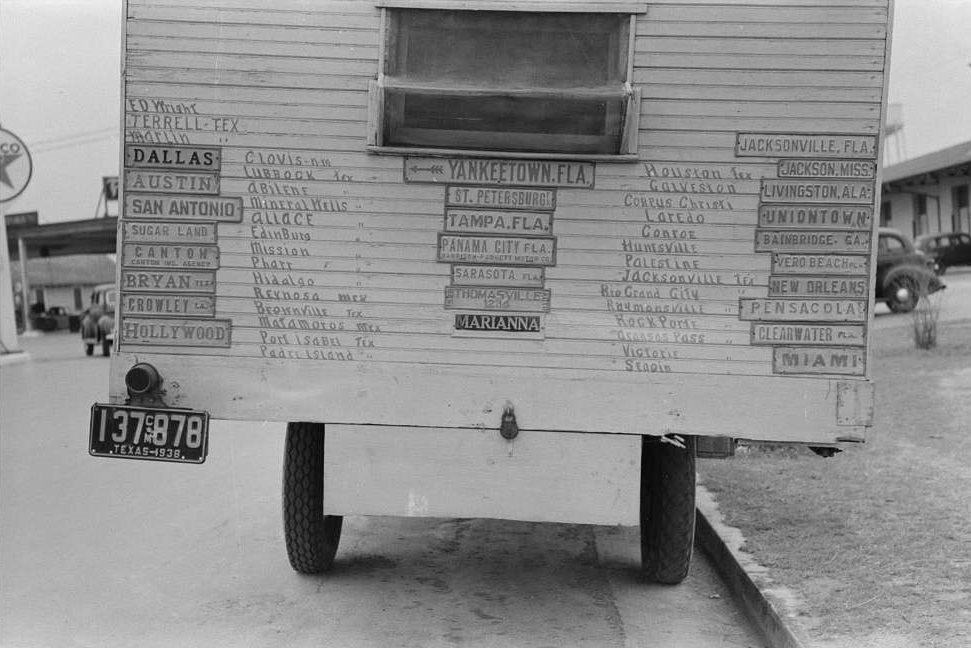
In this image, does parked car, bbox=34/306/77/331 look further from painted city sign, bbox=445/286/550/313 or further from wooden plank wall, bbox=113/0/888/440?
painted city sign, bbox=445/286/550/313

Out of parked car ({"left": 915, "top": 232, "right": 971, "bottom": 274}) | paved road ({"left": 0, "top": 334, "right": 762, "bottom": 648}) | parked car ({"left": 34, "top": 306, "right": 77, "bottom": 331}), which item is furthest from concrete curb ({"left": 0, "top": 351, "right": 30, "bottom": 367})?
parked car ({"left": 34, "top": 306, "right": 77, "bottom": 331})

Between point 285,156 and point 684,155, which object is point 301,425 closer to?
point 285,156

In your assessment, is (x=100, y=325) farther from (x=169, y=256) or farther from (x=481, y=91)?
(x=481, y=91)

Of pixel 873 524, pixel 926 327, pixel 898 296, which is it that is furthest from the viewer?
pixel 898 296

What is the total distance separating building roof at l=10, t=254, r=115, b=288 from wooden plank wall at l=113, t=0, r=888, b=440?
8775 cm

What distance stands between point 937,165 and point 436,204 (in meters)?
36.9

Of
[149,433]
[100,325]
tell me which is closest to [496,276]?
[149,433]

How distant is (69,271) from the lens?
92812mm

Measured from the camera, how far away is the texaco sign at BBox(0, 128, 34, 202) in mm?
17922

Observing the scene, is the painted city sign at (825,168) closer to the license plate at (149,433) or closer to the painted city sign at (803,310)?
the painted city sign at (803,310)

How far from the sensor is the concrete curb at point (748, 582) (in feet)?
16.6

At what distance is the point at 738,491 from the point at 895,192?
131 feet

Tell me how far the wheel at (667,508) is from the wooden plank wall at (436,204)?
0.65m

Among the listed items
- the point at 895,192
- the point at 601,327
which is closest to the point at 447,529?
the point at 601,327
